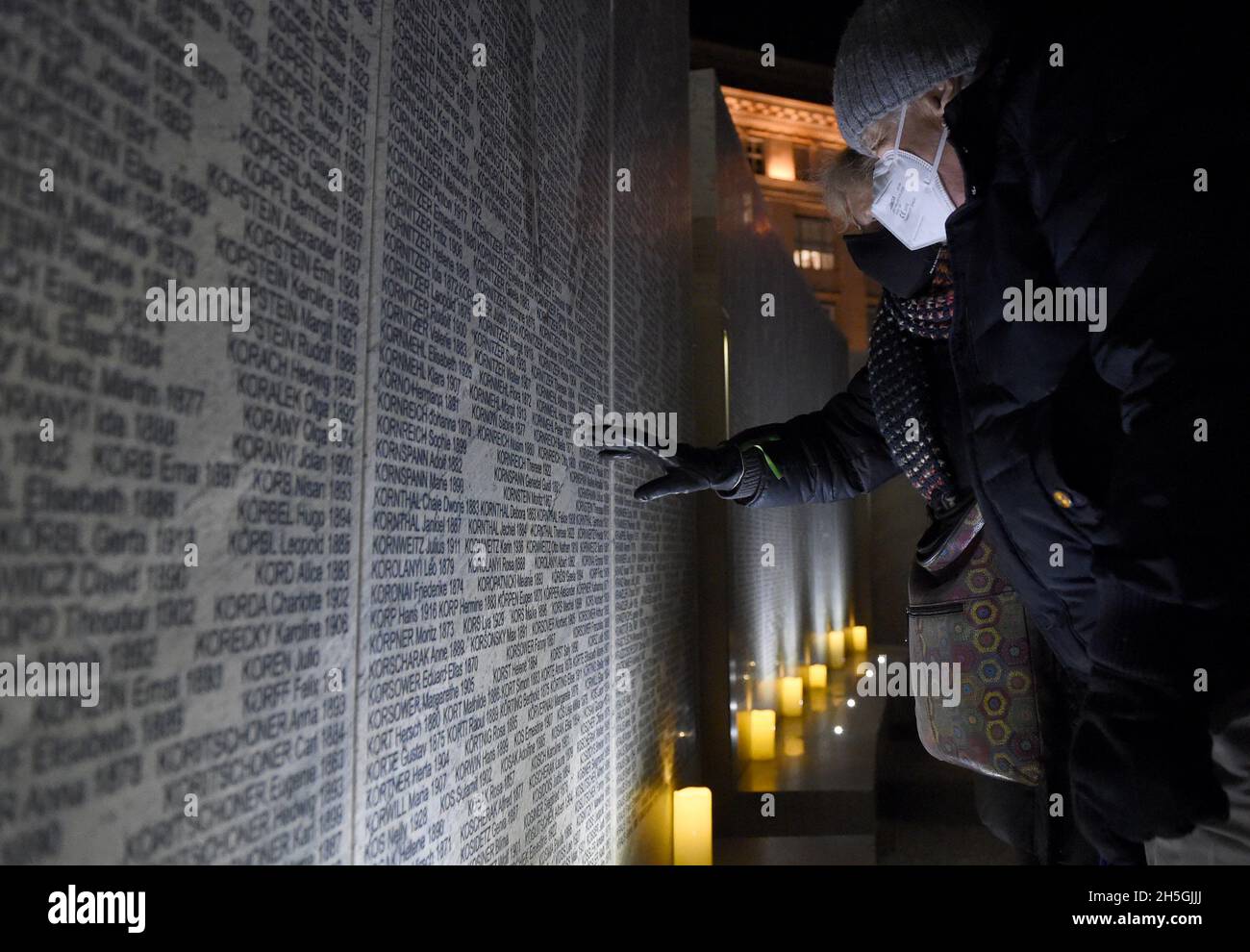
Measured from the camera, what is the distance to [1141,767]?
2.91 ft

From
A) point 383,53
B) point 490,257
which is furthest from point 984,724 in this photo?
point 383,53

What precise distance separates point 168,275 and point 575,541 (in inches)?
49.6

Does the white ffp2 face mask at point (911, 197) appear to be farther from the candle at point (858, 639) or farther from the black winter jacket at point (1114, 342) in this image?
the candle at point (858, 639)

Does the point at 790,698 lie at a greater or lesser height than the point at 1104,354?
lesser

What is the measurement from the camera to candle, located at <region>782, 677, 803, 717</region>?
488 centimetres

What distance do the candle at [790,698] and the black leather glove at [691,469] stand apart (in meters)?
2.93

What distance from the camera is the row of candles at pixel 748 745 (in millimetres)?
2824

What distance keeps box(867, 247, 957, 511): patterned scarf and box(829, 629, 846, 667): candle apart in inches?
198

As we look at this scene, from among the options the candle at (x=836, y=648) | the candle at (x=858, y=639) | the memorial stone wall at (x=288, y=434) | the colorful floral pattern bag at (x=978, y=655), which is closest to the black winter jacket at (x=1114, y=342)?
the colorful floral pattern bag at (x=978, y=655)

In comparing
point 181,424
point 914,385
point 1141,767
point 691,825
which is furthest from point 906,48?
point 691,825

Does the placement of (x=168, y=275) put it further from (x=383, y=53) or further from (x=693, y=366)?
(x=693, y=366)

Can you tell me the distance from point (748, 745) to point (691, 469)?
233 centimetres

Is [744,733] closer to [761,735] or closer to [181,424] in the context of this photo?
[761,735]

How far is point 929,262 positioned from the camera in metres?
1.85
